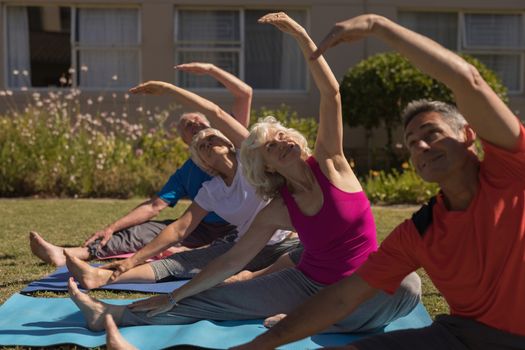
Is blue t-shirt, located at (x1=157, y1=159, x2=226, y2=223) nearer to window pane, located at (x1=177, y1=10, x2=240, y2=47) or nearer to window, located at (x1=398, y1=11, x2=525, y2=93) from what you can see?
window pane, located at (x1=177, y1=10, x2=240, y2=47)

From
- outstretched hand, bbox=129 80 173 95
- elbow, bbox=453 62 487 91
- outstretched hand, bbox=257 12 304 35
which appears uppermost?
outstretched hand, bbox=257 12 304 35

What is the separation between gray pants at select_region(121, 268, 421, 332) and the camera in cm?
421

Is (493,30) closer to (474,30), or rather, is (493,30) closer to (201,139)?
(474,30)

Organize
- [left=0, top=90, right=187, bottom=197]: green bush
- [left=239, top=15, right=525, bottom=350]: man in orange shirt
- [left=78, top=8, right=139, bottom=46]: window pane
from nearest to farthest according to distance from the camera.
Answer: [left=239, top=15, right=525, bottom=350]: man in orange shirt
[left=0, top=90, right=187, bottom=197]: green bush
[left=78, top=8, right=139, bottom=46]: window pane

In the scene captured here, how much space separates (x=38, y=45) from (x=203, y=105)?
10.0m

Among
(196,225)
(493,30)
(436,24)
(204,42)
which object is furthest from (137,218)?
(493,30)

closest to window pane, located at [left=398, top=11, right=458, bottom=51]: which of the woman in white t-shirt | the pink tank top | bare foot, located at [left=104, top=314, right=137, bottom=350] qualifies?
the woman in white t-shirt

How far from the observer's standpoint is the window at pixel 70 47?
46.5 feet

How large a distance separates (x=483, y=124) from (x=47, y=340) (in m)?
2.57

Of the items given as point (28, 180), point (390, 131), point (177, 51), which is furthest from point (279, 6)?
point (28, 180)

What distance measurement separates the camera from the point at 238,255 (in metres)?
4.06

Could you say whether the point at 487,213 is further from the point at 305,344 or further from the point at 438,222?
the point at 305,344

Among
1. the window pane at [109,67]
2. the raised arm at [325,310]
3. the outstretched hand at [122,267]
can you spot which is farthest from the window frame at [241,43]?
the raised arm at [325,310]

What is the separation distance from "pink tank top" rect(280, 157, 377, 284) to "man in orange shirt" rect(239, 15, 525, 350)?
0.86m
